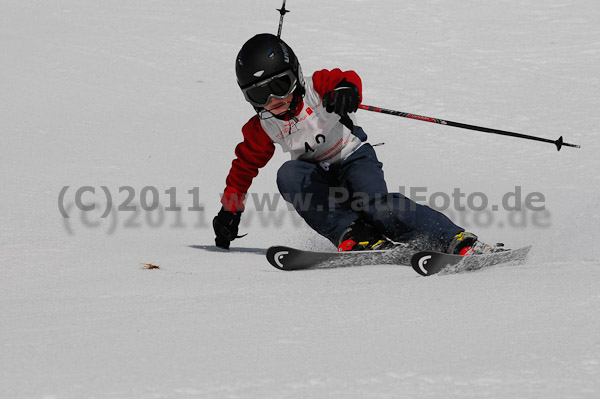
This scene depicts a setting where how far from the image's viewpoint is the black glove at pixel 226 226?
176 inches

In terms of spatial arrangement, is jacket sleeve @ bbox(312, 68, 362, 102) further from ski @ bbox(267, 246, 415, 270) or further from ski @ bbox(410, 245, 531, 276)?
ski @ bbox(410, 245, 531, 276)

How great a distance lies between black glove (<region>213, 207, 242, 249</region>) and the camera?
4.47 meters

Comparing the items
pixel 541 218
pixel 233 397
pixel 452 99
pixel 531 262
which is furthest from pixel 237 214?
pixel 452 99

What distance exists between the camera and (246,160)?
4363 millimetres

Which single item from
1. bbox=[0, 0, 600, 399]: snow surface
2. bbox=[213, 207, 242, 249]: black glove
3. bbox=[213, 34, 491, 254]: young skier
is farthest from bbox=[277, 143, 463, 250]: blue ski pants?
bbox=[213, 207, 242, 249]: black glove

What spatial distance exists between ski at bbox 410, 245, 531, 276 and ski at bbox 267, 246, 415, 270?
1.21ft

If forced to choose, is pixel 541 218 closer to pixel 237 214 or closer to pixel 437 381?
pixel 237 214

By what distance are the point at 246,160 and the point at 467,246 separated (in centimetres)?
141

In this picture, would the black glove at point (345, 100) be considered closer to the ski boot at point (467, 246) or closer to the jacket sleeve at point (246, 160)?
the jacket sleeve at point (246, 160)

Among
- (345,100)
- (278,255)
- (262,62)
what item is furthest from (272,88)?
(278,255)

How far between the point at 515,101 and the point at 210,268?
5.01 meters

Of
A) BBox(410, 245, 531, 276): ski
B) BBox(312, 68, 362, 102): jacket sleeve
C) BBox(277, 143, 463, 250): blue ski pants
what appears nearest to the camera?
BBox(410, 245, 531, 276): ski

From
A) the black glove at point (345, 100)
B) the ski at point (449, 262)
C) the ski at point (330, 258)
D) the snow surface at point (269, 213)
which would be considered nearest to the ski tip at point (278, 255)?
the ski at point (330, 258)

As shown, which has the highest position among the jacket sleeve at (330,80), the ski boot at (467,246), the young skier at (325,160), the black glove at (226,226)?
the jacket sleeve at (330,80)
